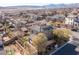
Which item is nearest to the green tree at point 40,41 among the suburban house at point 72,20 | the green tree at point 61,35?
the green tree at point 61,35

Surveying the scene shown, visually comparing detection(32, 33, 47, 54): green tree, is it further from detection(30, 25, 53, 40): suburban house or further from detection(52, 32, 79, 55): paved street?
detection(52, 32, 79, 55): paved street

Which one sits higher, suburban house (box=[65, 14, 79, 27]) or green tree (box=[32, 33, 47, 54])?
suburban house (box=[65, 14, 79, 27])

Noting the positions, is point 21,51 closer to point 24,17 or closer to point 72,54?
point 24,17

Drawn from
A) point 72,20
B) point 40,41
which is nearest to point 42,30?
point 40,41

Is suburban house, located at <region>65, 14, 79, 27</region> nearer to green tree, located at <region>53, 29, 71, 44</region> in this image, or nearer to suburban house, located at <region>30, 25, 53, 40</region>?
green tree, located at <region>53, 29, 71, 44</region>

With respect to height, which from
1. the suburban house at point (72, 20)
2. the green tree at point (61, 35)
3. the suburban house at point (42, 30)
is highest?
the suburban house at point (72, 20)

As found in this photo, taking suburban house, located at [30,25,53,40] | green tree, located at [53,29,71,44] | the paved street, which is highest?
suburban house, located at [30,25,53,40]

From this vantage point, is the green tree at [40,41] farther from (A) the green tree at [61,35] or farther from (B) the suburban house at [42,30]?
(A) the green tree at [61,35]

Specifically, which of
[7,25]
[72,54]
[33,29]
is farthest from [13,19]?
[72,54]

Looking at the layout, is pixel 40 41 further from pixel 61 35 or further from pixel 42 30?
pixel 61 35

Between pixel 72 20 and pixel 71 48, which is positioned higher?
pixel 72 20

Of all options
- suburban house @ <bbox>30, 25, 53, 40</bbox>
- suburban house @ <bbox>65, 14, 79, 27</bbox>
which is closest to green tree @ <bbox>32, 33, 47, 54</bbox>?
suburban house @ <bbox>30, 25, 53, 40</bbox>
